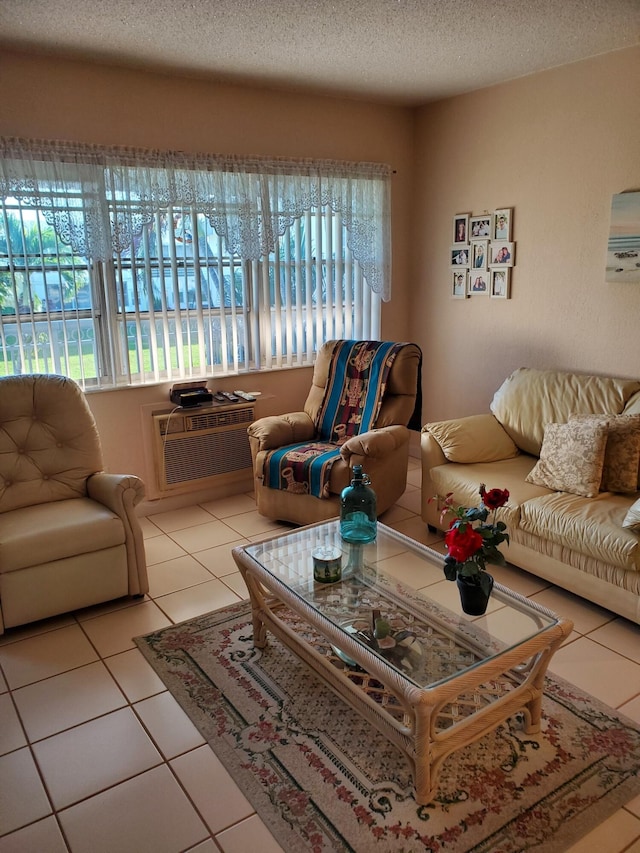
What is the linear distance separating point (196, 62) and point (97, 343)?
5.33 feet

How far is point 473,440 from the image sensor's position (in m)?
3.57

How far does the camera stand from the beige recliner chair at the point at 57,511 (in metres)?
2.78

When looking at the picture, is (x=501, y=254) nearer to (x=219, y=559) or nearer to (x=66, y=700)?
(x=219, y=559)

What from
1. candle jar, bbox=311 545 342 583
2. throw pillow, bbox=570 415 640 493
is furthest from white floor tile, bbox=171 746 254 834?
throw pillow, bbox=570 415 640 493

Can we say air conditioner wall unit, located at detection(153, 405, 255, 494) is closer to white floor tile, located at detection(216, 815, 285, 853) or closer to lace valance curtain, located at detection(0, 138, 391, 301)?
lace valance curtain, located at detection(0, 138, 391, 301)

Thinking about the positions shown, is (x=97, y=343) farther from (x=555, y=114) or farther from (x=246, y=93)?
(x=555, y=114)

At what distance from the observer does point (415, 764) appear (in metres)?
Answer: 1.86

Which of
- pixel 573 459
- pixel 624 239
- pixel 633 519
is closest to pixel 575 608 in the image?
pixel 633 519

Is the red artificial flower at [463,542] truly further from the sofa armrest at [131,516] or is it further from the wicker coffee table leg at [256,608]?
the sofa armrest at [131,516]

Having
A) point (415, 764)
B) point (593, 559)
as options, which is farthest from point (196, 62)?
point (415, 764)

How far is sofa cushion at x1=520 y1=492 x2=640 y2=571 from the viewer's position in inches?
104

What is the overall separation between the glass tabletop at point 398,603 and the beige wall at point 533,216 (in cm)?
194

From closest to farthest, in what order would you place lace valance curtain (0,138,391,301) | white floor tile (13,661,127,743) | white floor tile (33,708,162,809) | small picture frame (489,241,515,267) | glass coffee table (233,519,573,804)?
glass coffee table (233,519,573,804) < white floor tile (33,708,162,809) < white floor tile (13,661,127,743) < lace valance curtain (0,138,391,301) < small picture frame (489,241,515,267)

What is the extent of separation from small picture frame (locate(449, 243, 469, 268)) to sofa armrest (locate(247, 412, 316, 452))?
1.55 metres
